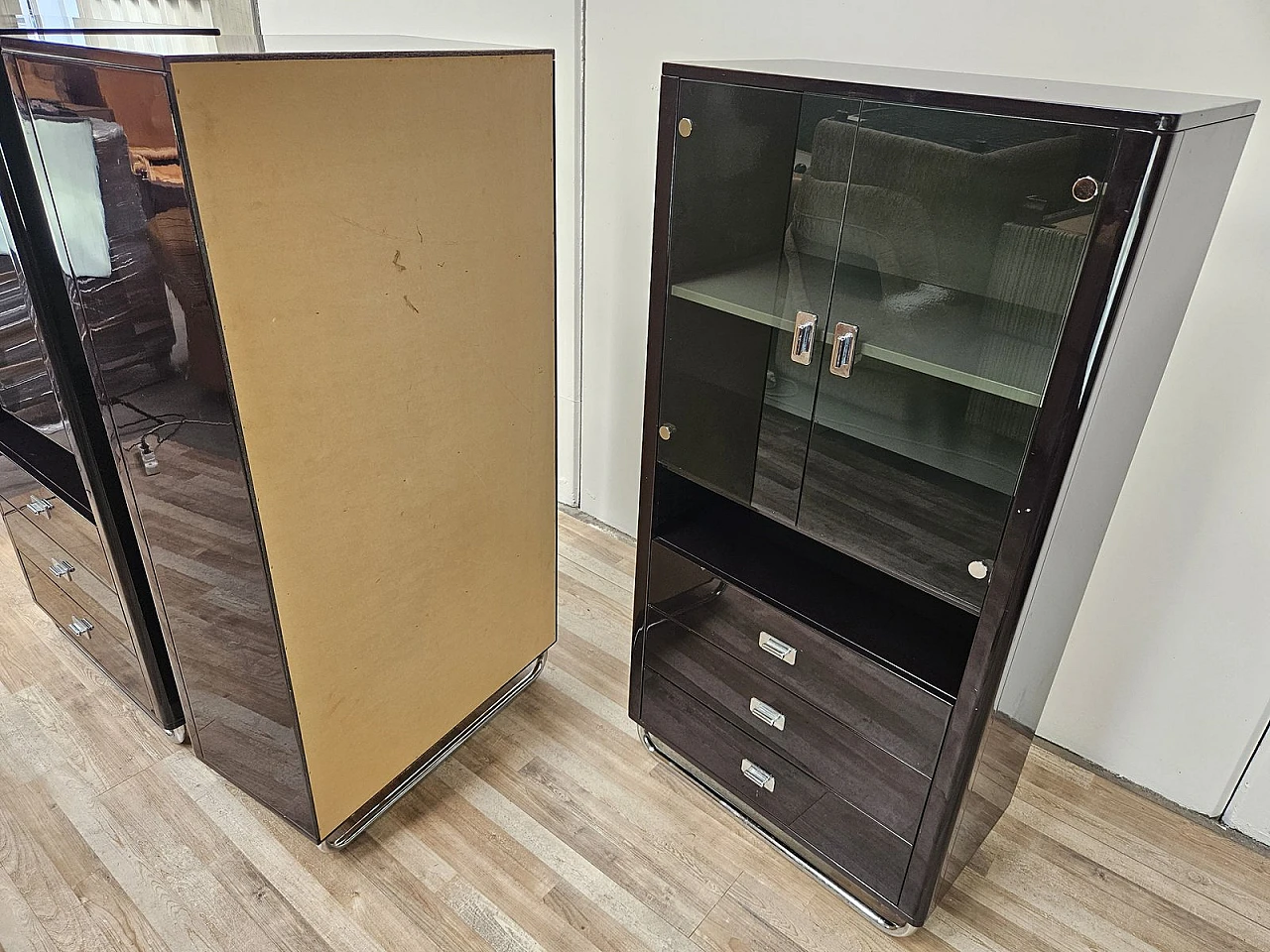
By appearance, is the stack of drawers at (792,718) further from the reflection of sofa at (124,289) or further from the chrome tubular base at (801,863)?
the reflection of sofa at (124,289)

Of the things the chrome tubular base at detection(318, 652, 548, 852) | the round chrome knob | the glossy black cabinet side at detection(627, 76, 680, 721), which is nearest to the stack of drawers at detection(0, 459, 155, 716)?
the chrome tubular base at detection(318, 652, 548, 852)

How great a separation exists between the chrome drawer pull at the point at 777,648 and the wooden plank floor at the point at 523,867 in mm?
423

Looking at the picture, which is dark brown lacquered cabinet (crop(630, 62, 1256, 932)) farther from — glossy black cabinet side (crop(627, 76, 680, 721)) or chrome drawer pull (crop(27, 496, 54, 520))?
chrome drawer pull (crop(27, 496, 54, 520))

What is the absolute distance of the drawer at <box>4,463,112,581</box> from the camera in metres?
1.64

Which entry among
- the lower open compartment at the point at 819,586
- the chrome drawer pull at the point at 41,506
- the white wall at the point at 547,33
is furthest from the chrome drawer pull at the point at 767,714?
the chrome drawer pull at the point at 41,506

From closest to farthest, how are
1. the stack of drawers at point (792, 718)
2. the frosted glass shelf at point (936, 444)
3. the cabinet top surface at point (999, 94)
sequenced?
1. the cabinet top surface at point (999, 94)
2. the frosted glass shelf at point (936, 444)
3. the stack of drawers at point (792, 718)

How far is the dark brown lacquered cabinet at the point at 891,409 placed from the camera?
97cm

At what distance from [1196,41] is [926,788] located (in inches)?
47.3

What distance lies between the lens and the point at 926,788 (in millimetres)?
1306

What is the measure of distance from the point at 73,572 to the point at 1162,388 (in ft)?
7.13

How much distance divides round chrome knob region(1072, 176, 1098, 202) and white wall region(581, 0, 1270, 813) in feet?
1.89

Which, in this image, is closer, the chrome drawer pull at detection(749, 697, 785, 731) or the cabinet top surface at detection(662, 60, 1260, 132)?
the cabinet top surface at detection(662, 60, 1260, 132)

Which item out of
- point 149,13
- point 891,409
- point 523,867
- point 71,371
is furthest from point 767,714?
point 149,13

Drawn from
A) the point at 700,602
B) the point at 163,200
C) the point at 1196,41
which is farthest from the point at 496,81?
the point at 1196,41
